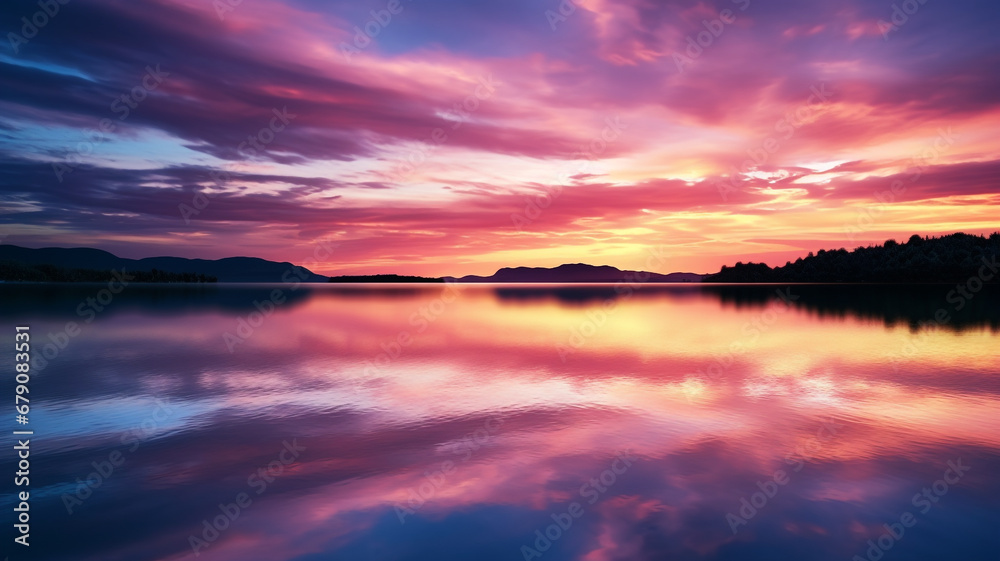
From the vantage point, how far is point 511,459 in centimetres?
913

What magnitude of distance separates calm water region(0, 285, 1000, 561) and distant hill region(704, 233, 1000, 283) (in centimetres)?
16752

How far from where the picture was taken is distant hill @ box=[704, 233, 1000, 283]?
5591 inches

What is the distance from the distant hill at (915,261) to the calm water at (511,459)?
16752cm

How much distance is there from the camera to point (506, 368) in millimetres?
18844

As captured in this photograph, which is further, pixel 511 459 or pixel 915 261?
pixel 915 261

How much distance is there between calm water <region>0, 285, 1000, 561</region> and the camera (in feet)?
21.2

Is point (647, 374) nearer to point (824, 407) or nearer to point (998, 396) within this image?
point (824, 407)

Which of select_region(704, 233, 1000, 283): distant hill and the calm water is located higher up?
select_region(704, 233, 1000, 283): distant hill

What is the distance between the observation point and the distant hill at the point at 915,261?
5591 inches

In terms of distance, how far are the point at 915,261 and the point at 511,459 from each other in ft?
627

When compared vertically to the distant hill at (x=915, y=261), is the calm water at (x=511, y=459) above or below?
below

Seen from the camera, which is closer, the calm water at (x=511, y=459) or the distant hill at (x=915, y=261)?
the calm water at (x=511, y=459)

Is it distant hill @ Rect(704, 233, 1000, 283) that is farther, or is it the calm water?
distant hill @ Rect(704, 233, 1000, 283)

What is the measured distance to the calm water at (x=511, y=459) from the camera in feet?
21.2
